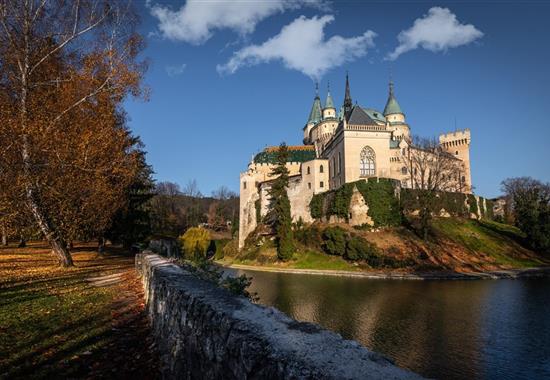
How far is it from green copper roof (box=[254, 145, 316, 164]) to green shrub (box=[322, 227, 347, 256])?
84.7 feet

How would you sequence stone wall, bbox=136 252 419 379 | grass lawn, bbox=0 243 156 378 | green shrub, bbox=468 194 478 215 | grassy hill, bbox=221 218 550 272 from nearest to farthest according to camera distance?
stone wall, bbox=136 252 419 379 → grass lawn, bbox=0 243 156 378 → grassy hill, bbox=221 218 550 272 → green shrub, bbox=468 194 478 215

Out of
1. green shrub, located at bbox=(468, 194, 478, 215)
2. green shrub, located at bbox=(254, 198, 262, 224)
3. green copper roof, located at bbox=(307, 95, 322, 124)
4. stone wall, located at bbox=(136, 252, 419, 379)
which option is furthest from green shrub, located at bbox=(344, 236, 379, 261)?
green copper roof, located at bbox=(307, 95, 322, 124)

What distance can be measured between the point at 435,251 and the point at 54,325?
125 feet

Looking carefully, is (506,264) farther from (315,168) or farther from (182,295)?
(182,295)

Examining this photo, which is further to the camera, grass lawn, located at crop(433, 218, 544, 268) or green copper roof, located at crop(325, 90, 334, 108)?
green copper roof, located at crop(325, 90, 334, 108)

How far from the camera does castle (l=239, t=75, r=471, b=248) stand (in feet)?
156

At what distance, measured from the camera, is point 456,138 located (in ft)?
217

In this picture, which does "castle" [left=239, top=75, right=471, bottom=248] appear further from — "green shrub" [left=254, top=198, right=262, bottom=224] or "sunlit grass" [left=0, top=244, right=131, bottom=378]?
"sunlit grass" [left=0, top=244, right=131, bottom=378]

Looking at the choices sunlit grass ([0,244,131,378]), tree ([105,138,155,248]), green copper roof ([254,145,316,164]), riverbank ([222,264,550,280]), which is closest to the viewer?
sunlit grass ([0,244,131,378])

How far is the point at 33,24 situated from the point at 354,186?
3656 centimetres

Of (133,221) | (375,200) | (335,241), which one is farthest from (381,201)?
(133,221)

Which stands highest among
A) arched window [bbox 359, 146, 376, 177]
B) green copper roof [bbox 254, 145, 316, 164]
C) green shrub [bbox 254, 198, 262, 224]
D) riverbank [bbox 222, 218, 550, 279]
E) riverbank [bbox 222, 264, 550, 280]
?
green copper roof [bbox 254, 145, 316, 164]

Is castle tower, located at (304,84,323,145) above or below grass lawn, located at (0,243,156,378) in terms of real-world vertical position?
above

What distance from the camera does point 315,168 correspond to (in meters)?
53.0
